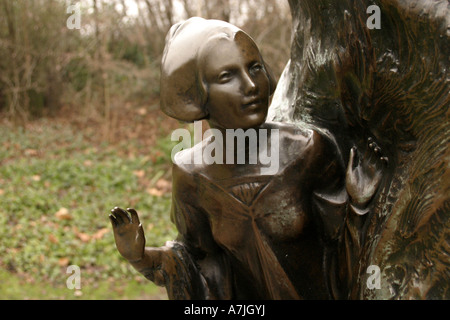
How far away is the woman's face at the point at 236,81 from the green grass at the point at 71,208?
12.6 ft

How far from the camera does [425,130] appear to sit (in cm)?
169

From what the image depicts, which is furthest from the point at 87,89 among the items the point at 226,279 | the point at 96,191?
the point at 226,279

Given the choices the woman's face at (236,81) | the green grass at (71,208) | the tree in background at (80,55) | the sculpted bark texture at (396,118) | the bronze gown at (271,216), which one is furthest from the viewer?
the tree in background at (80,55)

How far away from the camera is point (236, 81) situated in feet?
5.88

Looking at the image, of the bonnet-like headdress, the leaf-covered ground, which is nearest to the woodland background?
the leaf-covered ground

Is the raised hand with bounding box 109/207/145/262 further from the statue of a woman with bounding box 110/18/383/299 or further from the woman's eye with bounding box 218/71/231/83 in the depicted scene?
the woman's eye with bounding box 218/71/231/83

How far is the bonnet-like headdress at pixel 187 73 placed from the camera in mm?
1791

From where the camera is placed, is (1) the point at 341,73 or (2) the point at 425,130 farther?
(1) the point at 341,73

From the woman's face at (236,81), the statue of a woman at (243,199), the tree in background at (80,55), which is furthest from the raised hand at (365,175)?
the tree in background at (80,55)

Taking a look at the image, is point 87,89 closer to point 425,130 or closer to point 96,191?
point 96,191

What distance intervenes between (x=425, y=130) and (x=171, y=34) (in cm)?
90

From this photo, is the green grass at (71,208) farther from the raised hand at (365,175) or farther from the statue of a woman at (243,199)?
the raised hand at (365,175)

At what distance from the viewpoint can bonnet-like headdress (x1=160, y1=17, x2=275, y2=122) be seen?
1.79 metres

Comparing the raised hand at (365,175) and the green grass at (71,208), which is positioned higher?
the raised hand at (365,175)
